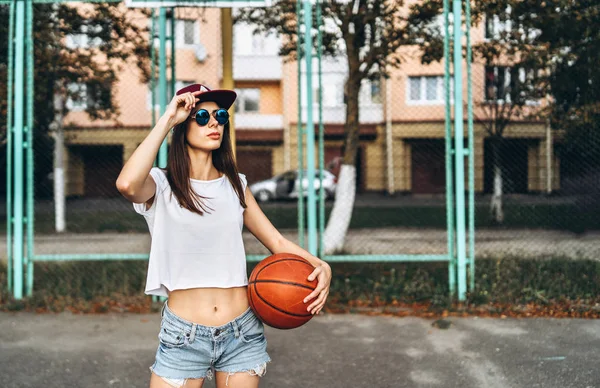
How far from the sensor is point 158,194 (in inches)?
98.8

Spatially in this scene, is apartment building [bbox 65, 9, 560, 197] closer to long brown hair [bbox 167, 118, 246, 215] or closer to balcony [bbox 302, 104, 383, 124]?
balcony [bbox 302, 104, 383, 124]

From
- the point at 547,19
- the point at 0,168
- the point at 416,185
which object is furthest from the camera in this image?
the point at 0,168

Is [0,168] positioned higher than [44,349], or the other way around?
[0,168]

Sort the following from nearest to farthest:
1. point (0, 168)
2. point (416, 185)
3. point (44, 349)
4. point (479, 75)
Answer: point (44, 349) → point (479, 75) → point (416, 185) → point (0, 168)

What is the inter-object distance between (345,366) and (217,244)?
8.40 feet

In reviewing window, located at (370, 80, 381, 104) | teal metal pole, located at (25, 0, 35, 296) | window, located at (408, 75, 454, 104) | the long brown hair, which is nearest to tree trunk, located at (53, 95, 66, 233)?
teal metal pole, located at (25, 0, 35, 296)

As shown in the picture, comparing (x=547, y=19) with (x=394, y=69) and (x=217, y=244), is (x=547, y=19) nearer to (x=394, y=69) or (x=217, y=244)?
(x=394, y=69)

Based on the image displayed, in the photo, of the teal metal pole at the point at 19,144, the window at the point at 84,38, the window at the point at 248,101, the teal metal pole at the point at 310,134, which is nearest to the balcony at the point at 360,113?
the teal metal pole at the point at 310,134

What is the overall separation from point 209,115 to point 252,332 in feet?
2.96

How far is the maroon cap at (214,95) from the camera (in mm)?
2520

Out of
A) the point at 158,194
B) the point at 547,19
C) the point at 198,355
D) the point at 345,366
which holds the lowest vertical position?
the point at 345,366

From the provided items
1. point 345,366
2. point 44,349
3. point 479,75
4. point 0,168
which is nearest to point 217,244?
point 345,366

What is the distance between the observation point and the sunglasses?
2500 millimetres

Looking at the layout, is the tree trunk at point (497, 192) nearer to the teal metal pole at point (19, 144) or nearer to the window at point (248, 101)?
the window at point (248, 101)
